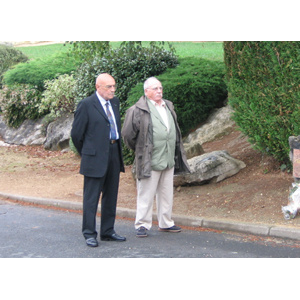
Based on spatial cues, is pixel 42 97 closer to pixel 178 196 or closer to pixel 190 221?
pixel 178 196

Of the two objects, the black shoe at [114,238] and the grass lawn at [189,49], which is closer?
the black shoe at [114,238]

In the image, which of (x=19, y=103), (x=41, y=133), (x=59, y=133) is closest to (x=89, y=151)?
(x=59, y=133)

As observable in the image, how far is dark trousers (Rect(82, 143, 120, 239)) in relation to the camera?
230 inches

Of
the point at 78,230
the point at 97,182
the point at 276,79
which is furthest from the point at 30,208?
the point at 276,79

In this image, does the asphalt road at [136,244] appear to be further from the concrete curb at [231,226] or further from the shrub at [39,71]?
the shrub at [39,71]

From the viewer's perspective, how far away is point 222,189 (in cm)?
780

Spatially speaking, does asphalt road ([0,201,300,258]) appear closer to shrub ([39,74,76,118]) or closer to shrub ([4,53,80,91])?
shrub ([39,74,76,118])

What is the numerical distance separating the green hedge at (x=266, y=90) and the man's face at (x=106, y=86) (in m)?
2.58

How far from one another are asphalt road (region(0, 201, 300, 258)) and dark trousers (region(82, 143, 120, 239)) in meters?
0.20

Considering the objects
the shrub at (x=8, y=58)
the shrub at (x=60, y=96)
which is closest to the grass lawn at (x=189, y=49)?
the shrub at (x=8, y=58)

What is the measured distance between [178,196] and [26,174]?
500cm

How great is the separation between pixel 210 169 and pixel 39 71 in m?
11.2

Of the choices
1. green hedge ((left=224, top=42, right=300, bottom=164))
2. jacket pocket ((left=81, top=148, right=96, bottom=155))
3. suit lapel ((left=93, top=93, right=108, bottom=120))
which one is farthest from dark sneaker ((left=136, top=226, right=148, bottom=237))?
green hedge ((left=224, top=42, right=300, bottom=164))

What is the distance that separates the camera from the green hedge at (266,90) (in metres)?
6.85
